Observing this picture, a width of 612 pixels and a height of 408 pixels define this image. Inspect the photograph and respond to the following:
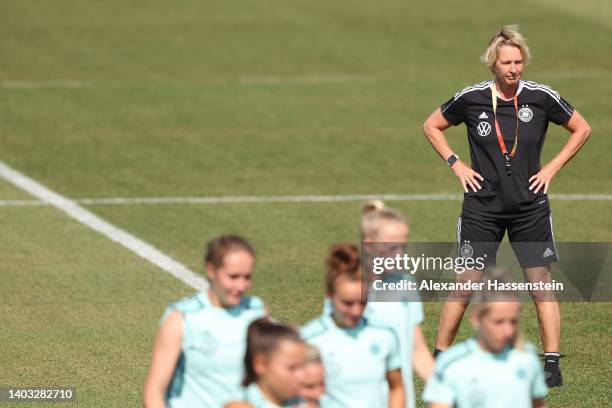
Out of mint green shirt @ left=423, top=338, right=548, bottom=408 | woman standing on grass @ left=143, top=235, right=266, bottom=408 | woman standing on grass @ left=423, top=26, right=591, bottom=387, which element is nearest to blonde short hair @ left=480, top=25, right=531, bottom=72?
woman standing on grass @ left=423, top=26, right=591, bottom=387

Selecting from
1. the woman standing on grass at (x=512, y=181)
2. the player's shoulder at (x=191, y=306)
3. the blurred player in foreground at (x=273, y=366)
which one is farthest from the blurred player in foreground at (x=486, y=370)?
the woman standing on grass at (x=512, y=181)

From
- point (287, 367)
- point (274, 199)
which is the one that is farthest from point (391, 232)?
point (274, 199)

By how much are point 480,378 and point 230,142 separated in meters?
13.4

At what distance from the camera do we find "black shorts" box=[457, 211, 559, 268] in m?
10.3

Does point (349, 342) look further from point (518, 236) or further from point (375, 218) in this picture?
point (518, 236)

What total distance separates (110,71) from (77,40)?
306 cm

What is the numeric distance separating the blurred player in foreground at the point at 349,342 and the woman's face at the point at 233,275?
40 centimetres

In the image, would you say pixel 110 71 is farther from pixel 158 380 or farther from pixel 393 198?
pixel 158 380

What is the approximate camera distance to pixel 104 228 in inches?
603

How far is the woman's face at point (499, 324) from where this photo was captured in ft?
21.6

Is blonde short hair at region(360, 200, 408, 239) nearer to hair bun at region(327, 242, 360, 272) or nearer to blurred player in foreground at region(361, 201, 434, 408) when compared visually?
blurred player in foreground at region(361, 201, 434, 408)

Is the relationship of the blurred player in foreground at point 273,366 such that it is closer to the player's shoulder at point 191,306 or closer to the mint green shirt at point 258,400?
the mint green shirt at point 258,400

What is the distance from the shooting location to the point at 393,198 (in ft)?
55.1

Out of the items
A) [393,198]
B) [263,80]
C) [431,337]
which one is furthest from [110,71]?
[431,337]
